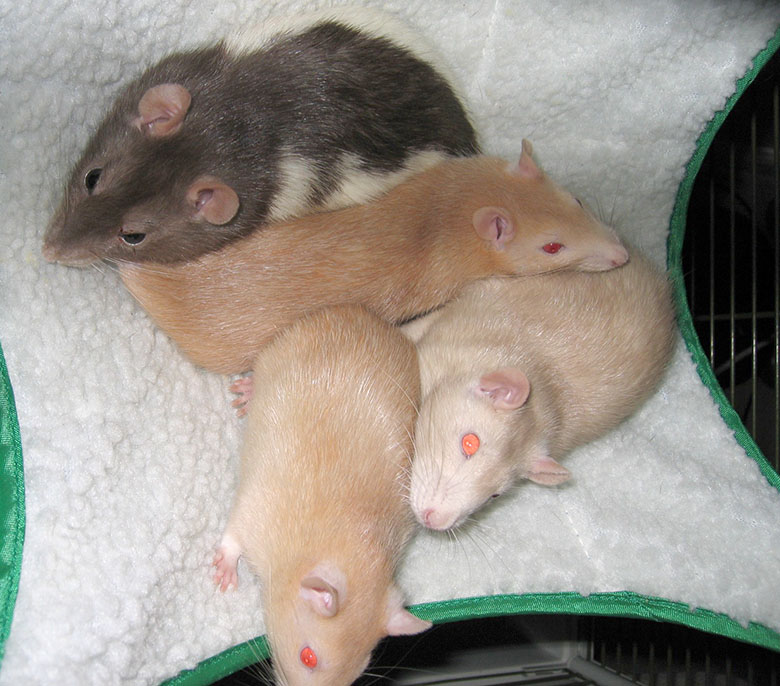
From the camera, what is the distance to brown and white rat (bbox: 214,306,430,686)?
1933 mm

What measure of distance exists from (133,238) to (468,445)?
110 centimetres

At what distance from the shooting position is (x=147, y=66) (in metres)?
2.29

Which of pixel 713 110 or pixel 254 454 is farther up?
pixel 713 110

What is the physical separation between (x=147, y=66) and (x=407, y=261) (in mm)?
974

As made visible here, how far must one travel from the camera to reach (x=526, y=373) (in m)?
2.35

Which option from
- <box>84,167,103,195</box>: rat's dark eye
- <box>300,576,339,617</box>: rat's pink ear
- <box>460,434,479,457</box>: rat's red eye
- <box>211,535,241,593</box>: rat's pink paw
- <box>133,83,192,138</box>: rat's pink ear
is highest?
<box>133,83,192,138</box>: rat's pink ear

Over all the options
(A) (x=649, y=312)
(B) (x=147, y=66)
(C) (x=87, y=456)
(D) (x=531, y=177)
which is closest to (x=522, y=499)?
(A) (x=649, y=312)

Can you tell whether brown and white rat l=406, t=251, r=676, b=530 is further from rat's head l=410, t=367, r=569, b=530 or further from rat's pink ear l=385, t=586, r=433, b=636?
rat's pink ear l=385, t=586, r=433, b=636

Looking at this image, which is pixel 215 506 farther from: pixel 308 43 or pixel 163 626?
pixel 308 43

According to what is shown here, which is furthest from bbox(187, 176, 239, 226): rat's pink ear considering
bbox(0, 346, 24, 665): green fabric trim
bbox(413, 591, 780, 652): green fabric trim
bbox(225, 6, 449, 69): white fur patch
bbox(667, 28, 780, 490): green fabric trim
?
bbox(667, 28, 780, 490): green fabric trim

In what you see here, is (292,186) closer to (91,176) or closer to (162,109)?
(162,109)

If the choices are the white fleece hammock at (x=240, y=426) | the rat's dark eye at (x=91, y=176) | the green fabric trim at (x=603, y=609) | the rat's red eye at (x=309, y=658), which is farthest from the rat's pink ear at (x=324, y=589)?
the rat's dark eye at (x=91, y=176)

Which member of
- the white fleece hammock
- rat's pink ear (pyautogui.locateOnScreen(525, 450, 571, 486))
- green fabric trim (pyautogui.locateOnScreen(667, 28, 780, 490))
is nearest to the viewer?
the white fleece hammock

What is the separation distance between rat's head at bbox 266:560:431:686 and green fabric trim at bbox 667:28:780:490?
1.49 meters
